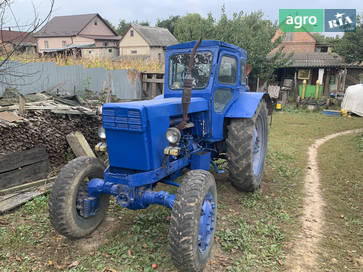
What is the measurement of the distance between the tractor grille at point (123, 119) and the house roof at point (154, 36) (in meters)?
32.3

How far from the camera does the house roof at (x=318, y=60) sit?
62.5ft

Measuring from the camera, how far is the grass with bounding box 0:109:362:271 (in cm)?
319

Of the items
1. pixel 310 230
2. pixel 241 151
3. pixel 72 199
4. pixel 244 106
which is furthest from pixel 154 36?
pixel 72 199

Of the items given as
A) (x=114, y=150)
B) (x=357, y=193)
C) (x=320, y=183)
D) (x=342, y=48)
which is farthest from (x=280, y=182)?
(x=342, y=48)

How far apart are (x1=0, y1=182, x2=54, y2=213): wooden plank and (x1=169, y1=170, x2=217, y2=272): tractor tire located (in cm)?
285

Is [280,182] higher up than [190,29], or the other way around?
[190,29]

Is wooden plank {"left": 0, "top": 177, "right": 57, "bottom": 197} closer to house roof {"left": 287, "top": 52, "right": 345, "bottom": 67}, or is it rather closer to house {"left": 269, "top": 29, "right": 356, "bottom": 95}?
house {"left": 269, "top": 29, "right": 356, "bottom": 95}

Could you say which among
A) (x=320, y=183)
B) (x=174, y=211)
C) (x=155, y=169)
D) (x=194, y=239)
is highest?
(x=155, y=169)

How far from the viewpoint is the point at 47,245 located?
11.4 feet

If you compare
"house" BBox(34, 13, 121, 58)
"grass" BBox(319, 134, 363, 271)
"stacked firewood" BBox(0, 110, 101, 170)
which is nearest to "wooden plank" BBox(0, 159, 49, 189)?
"stacked firewood" BBox(0, 110, 101, 170)

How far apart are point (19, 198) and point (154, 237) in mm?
2449

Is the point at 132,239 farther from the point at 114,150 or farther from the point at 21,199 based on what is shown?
the point at 21,199

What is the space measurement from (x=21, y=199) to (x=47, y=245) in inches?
56.2

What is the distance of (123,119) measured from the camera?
3.05m
